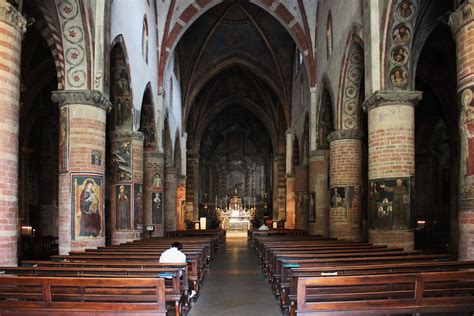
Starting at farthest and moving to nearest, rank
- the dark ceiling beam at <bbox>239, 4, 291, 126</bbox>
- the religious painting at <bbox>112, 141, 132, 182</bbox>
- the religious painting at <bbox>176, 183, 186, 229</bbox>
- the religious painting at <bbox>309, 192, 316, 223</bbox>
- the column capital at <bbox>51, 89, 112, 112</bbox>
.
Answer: the religious painting at <bbox>176, 183, 186, 229</bbox> < the dark ceiling beam at <bbox>239, 4, 291, 126</bbox> < the religious painting at <bbox>309, 192, 316, 223</bbox> < the religious painting at <bbox>112, 141, 132, 182</bbox> < the column capital at <bbox>51, 89, 112, 112</bbox>

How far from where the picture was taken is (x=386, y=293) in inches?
263

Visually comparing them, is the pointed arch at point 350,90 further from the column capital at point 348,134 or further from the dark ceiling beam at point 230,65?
the dark ceiling beam at point 230,65

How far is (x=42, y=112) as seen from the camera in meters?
24.2

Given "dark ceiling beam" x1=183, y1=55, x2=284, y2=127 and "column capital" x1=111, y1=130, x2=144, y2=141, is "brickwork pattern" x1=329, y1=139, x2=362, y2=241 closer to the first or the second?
"column capital" x1=111, y1=130, x2=144, y2=141

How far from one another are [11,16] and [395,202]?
32.1 feet

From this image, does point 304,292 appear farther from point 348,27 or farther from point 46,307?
point 348,27

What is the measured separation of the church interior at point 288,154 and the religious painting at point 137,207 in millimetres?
69

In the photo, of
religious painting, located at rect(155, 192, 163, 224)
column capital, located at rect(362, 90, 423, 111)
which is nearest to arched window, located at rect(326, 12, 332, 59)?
column capital, located at rect(362, 90, 423, 111)

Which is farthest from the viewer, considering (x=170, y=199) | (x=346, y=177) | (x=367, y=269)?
(x=170, y=199)

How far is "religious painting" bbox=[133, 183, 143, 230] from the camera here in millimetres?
19031

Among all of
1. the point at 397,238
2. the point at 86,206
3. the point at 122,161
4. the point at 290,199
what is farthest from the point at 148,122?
the point at 290,199

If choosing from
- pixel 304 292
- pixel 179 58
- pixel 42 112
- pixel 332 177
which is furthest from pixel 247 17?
pixel 304 292

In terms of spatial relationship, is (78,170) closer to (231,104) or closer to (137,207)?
(137,207)

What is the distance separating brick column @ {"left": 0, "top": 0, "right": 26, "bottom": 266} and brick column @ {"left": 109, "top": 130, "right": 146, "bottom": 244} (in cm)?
968
